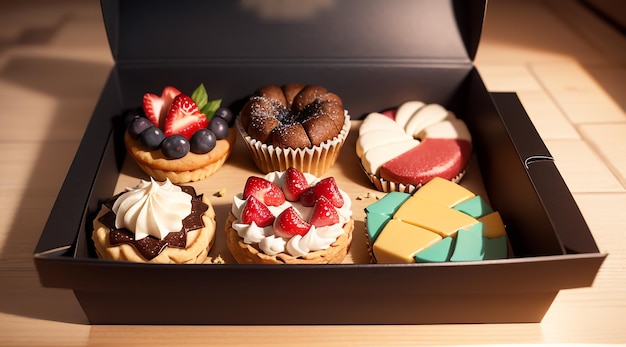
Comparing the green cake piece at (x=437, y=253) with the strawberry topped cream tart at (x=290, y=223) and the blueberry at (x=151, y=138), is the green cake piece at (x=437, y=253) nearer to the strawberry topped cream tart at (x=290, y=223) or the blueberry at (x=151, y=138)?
the strawberry topped cream tart at (x=290, y=223)

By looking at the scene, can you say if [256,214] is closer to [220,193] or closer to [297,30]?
[220,193]

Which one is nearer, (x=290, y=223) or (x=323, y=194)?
(x=290, y=223)

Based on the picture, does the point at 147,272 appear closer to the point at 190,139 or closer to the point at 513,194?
the point at 190,139

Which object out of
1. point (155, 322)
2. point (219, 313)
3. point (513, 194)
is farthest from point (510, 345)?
point (155, 322)

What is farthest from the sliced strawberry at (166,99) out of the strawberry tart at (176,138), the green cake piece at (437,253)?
the green cake piece at (437,253)

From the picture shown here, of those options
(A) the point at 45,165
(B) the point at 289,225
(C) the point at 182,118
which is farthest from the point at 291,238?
(A) the point at 45,165
